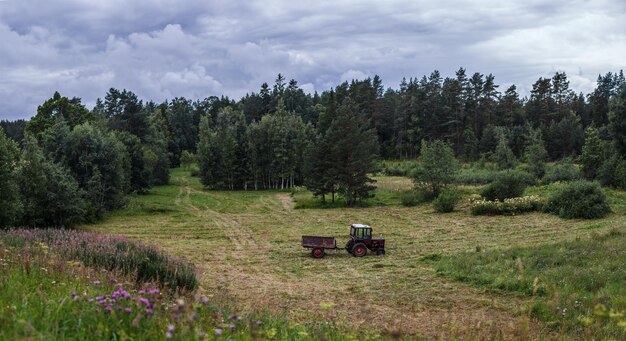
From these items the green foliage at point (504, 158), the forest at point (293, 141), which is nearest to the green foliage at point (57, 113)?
the forest at point (293, 141)

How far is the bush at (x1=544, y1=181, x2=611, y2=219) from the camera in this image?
28172 mm

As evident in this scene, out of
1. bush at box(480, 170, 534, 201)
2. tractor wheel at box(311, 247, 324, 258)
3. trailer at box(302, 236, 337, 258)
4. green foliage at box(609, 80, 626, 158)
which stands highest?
green foliage at box(609, 80, 626, 158)

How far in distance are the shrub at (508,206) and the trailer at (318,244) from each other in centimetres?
1636

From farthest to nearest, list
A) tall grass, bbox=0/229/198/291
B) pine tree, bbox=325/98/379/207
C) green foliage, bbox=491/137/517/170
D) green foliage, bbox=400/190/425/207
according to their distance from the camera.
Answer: green foliage, bbox=491/137/517/170 < pine tree, bbox=325/98/379/207 < green foliage, bbox=400/190/425/207 < tall grass, bbox=0/229/198/291

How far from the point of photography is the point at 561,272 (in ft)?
43.7

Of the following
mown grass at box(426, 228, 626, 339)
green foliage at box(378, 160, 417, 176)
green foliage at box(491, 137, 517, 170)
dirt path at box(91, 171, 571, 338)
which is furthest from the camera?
green foliage at box(378, 160, 417, 176)

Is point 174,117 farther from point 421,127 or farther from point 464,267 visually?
point 464,267

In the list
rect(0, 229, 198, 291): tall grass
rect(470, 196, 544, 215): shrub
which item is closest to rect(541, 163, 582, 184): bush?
rect(470, 196, 544, 215): shrub

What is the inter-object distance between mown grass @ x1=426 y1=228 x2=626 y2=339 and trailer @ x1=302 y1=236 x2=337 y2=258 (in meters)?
4.26

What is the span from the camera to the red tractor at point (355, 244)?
2081 centimetres

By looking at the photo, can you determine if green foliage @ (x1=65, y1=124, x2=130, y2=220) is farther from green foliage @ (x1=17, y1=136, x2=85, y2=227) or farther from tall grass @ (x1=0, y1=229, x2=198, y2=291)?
tall grass @ (x1=0, y1=229, x2=198, y2=291)

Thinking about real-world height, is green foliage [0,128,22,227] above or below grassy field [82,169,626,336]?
above

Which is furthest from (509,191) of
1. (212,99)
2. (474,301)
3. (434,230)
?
(212,99)

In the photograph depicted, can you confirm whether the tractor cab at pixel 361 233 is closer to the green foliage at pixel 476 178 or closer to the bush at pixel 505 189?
the bush at pixel 505 189
